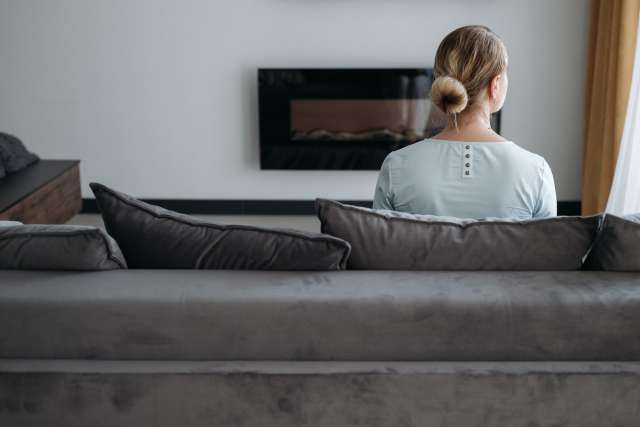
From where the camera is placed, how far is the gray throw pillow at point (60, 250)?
1564mm

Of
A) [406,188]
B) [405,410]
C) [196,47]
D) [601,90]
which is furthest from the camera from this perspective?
[196,47]

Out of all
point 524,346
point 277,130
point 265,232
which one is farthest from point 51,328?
point 277,130

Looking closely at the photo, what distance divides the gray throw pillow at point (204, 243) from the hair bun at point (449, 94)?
0.64 m

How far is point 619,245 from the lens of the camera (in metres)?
1.61

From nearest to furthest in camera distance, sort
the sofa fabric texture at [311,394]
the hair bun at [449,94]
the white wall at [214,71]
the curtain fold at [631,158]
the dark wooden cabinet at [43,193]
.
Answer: the sofa fabric texture at [311,394], the hair bun at [449,94], the dark wooden cabinet at [43,193], the curtain fold at [631,158], the white wall at [214,71]

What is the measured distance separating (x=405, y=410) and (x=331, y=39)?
152 inches

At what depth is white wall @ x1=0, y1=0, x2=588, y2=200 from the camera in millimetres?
4980

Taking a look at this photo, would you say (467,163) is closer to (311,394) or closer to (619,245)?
(619,245)

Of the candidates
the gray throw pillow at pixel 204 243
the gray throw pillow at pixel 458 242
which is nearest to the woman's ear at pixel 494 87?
the gray throw pillow at pixel 458 242

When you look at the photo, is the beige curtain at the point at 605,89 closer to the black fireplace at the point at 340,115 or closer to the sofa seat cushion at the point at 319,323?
the black fireplace at the point at 340,115

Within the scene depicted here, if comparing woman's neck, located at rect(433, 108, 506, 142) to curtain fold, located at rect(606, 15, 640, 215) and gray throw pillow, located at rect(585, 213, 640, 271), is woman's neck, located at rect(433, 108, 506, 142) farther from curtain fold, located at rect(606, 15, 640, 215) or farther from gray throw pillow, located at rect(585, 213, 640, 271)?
curtain fold, located at rect(606, 15, 640, 215)

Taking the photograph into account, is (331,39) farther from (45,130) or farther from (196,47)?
(45,130)

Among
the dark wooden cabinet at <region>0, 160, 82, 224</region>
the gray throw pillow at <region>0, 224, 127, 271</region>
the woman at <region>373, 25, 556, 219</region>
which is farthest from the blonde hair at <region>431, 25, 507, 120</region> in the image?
the dark wooden cabinet at <region>0, 160, 82, 224</region>

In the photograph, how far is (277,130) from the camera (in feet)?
16.8
